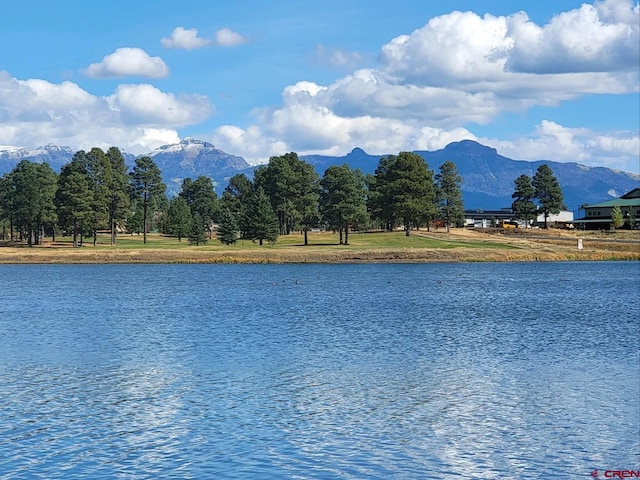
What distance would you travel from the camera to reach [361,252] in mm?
143375

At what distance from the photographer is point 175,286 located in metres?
104

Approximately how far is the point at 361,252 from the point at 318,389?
10596 centimetres

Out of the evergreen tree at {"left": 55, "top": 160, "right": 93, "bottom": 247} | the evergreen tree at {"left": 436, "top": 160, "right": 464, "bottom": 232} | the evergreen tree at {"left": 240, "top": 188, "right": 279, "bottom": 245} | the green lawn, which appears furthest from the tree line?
the green lawn

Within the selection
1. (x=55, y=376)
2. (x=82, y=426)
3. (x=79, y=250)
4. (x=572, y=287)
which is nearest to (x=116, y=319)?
(x=55, y=376)

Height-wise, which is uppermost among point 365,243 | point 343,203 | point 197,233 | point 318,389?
point 343,203

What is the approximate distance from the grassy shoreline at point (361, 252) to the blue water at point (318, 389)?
203ft

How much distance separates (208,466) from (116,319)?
4298 cm

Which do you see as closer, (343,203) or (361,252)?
(361,252)

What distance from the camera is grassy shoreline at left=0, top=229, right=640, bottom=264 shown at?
14338 cm

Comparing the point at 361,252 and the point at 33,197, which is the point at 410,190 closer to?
the point at 361,252

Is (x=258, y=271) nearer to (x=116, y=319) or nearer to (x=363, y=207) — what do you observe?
(x=363, y=207)

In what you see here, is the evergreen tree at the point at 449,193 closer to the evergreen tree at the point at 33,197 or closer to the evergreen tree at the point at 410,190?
the evergreen tree at the point at 410,190

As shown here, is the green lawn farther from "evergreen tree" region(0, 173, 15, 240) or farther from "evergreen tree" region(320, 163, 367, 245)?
"evergreen tree" region(0, 173, 15, 240)

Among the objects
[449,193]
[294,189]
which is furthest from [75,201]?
[449,193]
